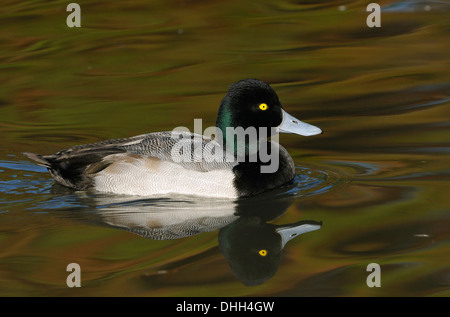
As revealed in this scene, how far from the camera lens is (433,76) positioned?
11859 millimetres

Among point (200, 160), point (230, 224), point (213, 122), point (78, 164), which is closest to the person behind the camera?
point (230, 224)

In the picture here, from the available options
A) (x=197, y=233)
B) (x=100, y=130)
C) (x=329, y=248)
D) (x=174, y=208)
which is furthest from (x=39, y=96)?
(x=329, y=248)

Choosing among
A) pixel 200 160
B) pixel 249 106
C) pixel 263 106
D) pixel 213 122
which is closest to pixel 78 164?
pixel 200 160

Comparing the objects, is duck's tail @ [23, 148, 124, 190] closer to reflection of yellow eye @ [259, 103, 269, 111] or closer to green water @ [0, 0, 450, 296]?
green water @ [0, 0, 450, 296]

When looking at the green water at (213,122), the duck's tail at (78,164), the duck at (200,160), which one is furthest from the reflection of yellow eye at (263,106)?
the duck's tail at (78,164)

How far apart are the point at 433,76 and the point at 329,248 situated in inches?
226

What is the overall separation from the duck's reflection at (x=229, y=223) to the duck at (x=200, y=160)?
0.16 m

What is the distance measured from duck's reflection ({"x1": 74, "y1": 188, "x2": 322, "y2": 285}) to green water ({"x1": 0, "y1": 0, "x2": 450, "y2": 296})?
32 millimetres

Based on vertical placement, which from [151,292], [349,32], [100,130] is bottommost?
[151,292]

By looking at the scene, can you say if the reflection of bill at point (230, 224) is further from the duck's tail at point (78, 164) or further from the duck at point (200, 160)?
the duck's tail at point (78, 164)

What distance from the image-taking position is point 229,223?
296 inches

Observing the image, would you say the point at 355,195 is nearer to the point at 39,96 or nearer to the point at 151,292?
the point at 151,292

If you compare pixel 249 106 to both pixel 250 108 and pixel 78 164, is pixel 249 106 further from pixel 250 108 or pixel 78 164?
pixel 78 164

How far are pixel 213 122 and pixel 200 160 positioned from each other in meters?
2.37
